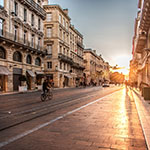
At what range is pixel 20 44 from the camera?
27438mm

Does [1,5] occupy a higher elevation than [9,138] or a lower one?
higher

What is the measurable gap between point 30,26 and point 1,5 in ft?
23.5

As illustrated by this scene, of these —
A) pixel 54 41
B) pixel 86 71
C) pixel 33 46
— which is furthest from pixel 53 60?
pixel 86 71

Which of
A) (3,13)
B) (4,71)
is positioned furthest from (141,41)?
(3,13)

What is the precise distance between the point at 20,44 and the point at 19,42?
0.54 m

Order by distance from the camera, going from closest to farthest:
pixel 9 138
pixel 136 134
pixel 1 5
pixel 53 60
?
pixel 9 138, pixel 136 134, pixel 1 5, pixel 53 60

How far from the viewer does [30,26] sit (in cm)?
3123

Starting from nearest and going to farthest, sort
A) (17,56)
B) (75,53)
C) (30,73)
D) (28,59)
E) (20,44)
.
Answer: (20,44) < (17,56) < (30,73) < (28,59) < (75,53)

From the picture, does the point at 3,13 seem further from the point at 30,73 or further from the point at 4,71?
the point at 30,73

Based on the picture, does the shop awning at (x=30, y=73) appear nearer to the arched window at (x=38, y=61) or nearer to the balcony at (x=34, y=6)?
the arched window at (x=38, y=61)

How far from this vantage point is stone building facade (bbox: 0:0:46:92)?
2493 cm

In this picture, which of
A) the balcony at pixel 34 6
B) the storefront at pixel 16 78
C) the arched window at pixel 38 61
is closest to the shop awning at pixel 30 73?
the storefront at pixel 16 78

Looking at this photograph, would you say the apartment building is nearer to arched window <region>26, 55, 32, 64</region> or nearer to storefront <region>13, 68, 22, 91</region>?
arched window <region>26, 55, 32, 64</region>

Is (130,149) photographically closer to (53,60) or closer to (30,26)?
(30,26)
